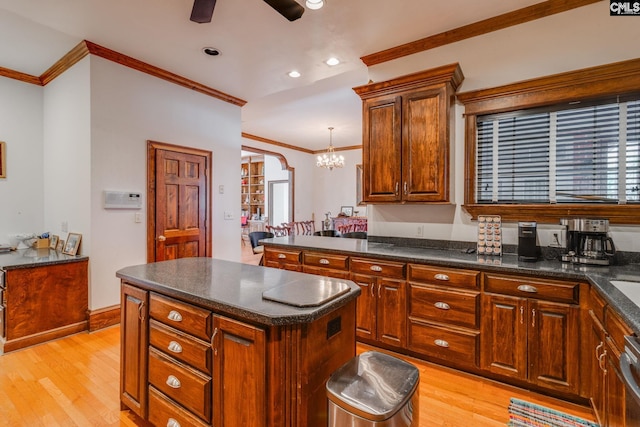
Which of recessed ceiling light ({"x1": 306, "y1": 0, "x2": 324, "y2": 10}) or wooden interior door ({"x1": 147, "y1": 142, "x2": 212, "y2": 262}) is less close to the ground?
recessed ceiling light ({"x1": 306, "y1": 0, "x2": 324, "y2": 10})

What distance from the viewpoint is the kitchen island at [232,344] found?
1.25 meters

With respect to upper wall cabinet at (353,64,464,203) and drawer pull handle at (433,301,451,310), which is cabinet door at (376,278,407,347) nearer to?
drawer pull handle at (433,301,451,310)

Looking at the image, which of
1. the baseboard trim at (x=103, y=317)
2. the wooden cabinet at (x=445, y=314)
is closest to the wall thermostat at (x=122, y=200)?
the baseboard trim at (x=103, y=317)

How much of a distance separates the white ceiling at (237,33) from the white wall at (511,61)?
230mm

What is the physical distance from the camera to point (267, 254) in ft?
11.7

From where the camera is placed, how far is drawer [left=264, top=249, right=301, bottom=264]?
3320 millimetres

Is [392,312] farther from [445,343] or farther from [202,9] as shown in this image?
[202,9]

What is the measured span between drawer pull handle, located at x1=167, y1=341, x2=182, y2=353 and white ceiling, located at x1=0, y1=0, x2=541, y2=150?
258 cm

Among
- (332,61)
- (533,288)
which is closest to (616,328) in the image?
(533,288)

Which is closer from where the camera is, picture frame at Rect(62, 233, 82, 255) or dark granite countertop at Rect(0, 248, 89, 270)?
dark granite countertop at Rect(0, 248, 89, 270)

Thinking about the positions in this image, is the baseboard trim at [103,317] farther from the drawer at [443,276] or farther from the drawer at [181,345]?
the drawer at [443,276]

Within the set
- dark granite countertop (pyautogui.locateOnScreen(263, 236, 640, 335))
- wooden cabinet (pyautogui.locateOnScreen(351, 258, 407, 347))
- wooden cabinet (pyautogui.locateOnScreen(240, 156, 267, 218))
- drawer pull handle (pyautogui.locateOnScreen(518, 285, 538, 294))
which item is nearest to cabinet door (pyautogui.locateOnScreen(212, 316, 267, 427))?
dark granite countertop (pyautogui.locateOnScreen(263, 236, 640, 335))

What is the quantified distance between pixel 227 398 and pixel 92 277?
2.79 meters

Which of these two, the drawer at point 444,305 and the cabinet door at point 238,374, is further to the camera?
the drawer at point 444,305
